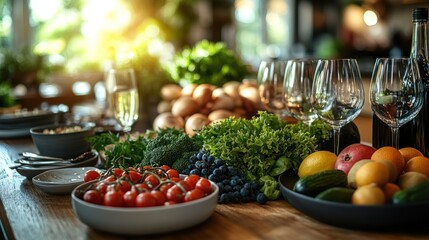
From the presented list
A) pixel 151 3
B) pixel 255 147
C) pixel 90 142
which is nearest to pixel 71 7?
pixel 151 3

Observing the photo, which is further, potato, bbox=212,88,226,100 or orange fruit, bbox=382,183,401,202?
potato, bbox=212,88,226,100

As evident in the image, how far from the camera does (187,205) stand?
824 mm

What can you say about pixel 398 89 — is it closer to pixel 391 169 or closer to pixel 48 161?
pixel 391 169

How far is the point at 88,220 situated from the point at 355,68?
604mm

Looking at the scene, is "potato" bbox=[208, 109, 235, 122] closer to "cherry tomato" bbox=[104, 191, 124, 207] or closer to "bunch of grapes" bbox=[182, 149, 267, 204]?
"bunch of grapes" bbox=[182, 149, 267, 204]

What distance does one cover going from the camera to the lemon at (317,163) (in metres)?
0.99

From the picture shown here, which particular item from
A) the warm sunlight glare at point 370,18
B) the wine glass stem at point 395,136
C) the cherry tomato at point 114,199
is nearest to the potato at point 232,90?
the wine glass stem at point 395,136

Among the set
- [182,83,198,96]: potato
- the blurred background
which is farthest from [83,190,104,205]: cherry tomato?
the blurred background

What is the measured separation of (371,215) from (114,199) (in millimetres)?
406

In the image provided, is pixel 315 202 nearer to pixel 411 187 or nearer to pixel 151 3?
pixel 411 187

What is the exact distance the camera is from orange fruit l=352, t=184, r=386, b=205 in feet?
2.69

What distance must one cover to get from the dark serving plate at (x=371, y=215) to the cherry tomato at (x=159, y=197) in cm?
23

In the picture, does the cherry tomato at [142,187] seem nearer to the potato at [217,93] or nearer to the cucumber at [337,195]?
the cucumber at [337,195]

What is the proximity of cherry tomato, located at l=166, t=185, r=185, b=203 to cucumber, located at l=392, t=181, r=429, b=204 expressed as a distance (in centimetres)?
34
